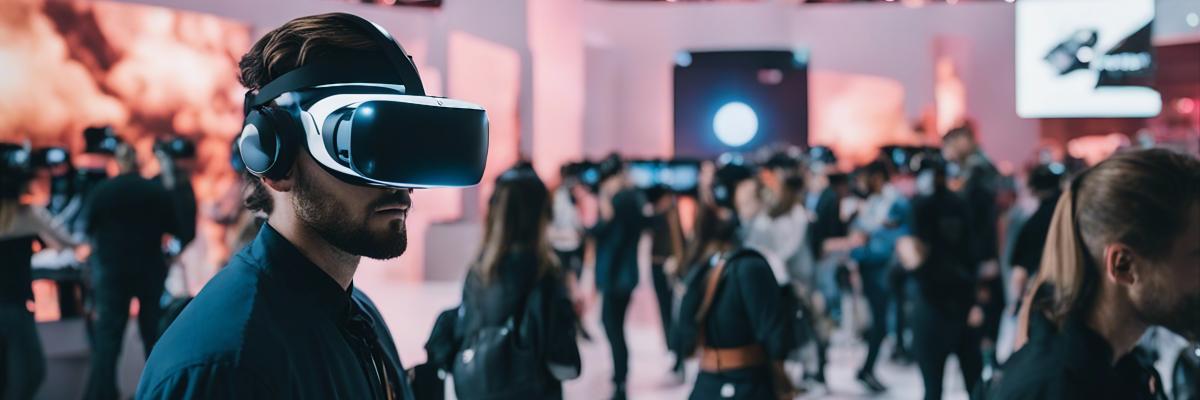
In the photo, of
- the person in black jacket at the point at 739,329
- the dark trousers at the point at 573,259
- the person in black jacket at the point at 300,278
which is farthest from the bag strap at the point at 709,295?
the dark trousers at the point at 573,259

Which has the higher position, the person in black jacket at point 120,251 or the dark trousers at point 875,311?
the person in black jacket at point 120,251

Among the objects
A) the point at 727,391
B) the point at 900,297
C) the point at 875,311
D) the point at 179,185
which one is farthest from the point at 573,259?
the point at 727,391

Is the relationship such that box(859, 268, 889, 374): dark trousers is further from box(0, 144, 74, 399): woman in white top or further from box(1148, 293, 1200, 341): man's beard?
box(1148, 293, 1200, 341): man's beard

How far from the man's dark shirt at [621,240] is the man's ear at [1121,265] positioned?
557 cm

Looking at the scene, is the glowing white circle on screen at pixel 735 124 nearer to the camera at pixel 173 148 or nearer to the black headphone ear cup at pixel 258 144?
the camera at pixel 173 148

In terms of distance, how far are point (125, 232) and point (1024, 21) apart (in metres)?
4.51

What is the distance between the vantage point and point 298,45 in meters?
1.28

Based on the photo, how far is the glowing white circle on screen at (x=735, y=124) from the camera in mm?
14891

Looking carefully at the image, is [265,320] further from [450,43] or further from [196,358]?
[450,43]

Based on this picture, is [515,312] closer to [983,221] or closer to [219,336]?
[219,336]

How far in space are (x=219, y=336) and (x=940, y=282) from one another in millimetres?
4799

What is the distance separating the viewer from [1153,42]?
11.5 feet

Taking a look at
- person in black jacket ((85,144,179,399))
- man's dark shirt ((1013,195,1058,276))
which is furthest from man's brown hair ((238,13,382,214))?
person in black jacket ((85,144,179,399))

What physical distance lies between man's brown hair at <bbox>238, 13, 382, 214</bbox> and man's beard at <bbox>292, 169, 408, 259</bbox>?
0.07 meters
